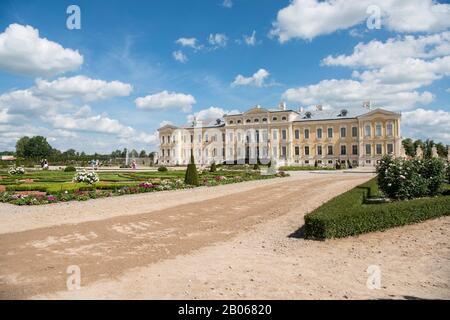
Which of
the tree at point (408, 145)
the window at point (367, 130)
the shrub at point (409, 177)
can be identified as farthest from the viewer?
the tree at point (408, 145)

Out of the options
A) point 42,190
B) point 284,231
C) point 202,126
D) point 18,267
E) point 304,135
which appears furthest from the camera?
point 202,126

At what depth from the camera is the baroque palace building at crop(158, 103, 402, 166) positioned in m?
45.6

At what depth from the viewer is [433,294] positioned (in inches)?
162

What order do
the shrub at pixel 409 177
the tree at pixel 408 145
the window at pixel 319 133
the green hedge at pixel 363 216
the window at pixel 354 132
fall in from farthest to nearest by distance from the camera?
the tree at pixel 408 145
the window at pixel 319 133
the window at pixel 354 132
the shrub at pixel 409 177
the green hedge at pixel 363 216

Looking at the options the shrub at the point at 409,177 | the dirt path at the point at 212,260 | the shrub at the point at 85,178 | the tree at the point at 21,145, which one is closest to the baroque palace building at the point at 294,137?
the shrub at the point at 85,178

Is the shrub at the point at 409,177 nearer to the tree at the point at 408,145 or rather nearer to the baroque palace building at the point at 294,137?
the baroque palace building at the point at 294,137

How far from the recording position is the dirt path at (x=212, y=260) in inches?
167

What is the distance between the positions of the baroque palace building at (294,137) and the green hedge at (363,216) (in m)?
38.0

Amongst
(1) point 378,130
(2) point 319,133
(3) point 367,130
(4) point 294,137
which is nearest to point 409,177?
(1) point 378,130

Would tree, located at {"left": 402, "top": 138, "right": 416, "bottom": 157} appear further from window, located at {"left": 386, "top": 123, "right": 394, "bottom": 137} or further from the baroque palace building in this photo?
the baroque palace building

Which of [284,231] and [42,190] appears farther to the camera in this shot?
[42,190]
